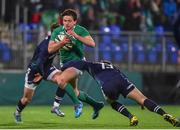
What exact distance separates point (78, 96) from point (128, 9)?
36.4 ft

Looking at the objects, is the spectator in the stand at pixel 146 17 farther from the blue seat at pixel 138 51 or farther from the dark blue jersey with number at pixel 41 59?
the dark blue jersey with number at pixel 41 59

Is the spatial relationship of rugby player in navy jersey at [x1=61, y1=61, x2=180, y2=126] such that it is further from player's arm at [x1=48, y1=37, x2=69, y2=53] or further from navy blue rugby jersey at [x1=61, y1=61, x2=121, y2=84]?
player's arm at [x1=48, y1=37, x2=69, y2=53]

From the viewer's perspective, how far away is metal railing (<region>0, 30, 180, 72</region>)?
813 inches

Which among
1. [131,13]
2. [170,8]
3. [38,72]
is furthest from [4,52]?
[170,8]

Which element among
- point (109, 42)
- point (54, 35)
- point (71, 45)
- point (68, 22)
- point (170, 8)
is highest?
point (68, 22)

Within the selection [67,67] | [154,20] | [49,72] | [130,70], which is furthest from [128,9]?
[67,67]

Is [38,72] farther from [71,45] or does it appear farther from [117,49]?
[117,49]

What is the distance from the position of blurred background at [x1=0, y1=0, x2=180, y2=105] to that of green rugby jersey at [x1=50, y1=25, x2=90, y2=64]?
6.46m

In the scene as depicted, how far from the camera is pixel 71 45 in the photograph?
13.9 meters

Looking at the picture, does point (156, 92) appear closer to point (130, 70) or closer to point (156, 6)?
point (130, 70)

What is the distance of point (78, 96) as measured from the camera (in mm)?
13430

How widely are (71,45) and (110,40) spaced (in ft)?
23.9

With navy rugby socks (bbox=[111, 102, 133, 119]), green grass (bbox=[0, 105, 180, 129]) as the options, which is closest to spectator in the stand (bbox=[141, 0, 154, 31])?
green grass (bbox=[0, 105, 180, 129])

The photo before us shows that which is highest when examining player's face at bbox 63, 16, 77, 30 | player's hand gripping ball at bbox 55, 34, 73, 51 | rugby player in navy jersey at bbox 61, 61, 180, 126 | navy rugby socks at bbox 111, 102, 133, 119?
player's face at bbox 63, 16, 77, 30
